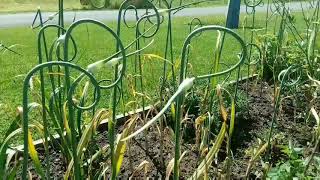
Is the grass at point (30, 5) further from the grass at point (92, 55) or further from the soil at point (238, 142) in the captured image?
the soil at point (238, 142)

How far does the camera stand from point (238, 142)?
8.91 ft

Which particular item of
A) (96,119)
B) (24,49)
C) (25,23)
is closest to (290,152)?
(96,119)

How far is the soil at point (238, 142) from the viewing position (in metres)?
2.29

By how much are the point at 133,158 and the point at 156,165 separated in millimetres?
138

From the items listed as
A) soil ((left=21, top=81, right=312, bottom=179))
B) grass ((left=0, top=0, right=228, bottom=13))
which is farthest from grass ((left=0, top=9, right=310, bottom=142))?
grass ((left=0, top=0, right=228, bottom=13))

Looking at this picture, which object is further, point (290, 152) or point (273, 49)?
point (273, 49)

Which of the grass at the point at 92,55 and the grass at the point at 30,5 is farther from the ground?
the grass at the point at 30,5

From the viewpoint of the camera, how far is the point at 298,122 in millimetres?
3074

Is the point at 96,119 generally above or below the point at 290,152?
above

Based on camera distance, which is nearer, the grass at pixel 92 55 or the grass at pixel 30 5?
the grass at pixel 92 55

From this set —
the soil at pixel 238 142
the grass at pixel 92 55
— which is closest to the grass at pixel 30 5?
the grass at pixel 92 55

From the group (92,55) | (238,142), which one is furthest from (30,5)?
(238,142)

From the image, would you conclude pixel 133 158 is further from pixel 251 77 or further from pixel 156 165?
pixel 251 77

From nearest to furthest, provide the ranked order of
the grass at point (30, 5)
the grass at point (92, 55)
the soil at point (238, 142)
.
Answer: the soil at point (238, 142), the grass at point (92, 55), the grass at point (30, 5)
